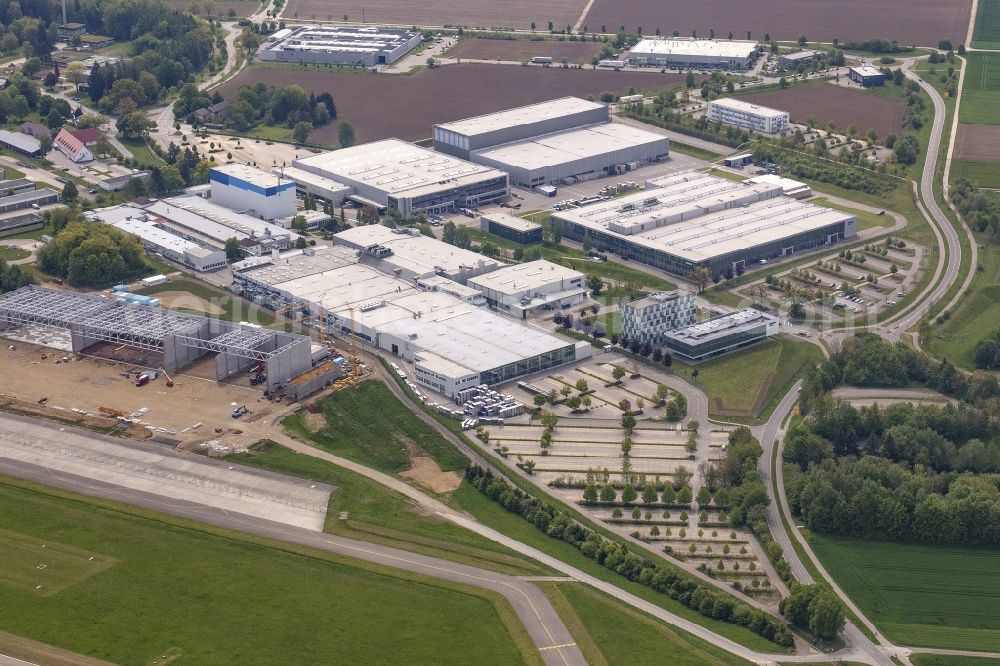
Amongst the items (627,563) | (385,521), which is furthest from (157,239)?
(627,563)

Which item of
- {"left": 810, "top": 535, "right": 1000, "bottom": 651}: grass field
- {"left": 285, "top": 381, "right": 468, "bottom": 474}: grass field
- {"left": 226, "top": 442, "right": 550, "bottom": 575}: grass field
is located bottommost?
{"left": 810, "top": 535, "right": 1000, "bottom": 651}: grass field

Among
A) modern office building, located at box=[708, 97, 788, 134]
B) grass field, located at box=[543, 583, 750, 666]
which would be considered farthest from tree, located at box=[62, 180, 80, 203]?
grass field, located at box=[543, 583, 750, 666]

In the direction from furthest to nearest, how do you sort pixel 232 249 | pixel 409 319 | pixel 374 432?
1. pixel 232 249
2. pixel 409 319
3. pixel 374 432

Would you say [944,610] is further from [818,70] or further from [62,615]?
[818,70]

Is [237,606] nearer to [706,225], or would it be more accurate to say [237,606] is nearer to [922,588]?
[922,588]

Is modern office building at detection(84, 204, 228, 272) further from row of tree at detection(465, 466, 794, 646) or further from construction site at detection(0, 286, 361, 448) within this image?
row of tree at detection(465, 466, 794, 646)

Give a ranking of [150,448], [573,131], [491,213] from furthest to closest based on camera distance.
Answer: [573,131]
[491,213]
[150,448]

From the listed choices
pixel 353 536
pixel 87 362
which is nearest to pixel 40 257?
pixel 87 362
